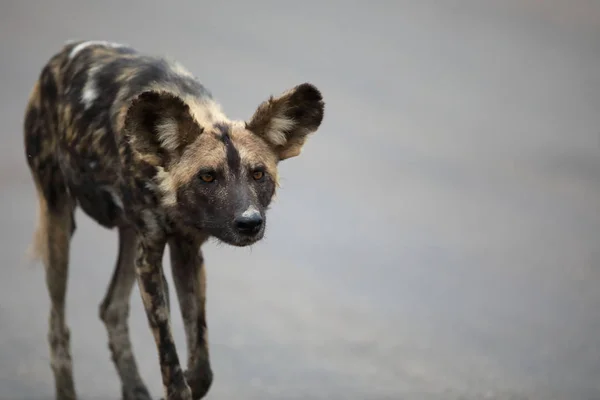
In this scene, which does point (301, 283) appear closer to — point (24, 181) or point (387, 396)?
point (387, 396)

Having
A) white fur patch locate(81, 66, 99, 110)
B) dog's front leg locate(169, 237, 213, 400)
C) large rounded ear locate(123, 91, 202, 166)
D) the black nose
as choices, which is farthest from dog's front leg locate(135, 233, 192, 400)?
white fur patch locate(81, 66, 99, 110)

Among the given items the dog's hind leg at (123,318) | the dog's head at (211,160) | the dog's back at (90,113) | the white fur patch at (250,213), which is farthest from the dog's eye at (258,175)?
the dog's hind leg at (123,318)

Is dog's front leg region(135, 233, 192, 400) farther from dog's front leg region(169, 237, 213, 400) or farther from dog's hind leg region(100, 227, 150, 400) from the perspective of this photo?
dog's hind leg region(100, 227, 150, 400)

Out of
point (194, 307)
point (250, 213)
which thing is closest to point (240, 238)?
point (250, 213)

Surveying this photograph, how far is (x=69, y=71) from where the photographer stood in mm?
7285

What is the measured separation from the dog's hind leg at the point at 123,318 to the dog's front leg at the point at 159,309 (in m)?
0.93

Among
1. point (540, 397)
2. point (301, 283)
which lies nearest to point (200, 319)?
point (540, 397)

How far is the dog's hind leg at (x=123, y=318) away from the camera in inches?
291

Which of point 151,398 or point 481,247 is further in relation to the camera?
point 481,247

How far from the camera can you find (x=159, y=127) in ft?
20.1

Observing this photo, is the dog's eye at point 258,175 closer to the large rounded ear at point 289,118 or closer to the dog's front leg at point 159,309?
the large rounded ear at point 289,118

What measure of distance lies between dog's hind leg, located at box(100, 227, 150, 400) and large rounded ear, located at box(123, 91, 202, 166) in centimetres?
132

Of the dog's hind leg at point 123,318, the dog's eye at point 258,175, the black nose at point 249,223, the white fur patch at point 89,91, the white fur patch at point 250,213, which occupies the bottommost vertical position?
the dog's hind leg at point 123,318

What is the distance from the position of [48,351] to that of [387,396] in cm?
212
